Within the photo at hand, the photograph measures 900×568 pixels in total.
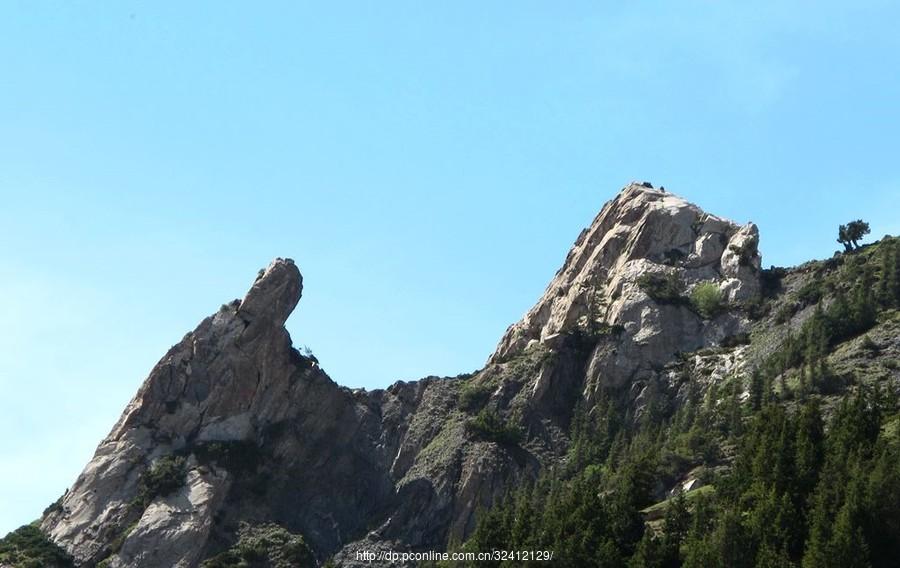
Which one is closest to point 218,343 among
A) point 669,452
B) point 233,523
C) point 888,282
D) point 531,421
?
point 233,523

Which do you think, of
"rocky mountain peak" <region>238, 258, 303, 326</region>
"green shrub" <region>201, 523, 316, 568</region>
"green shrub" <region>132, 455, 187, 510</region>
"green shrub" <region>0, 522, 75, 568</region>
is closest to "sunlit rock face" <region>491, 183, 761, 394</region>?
"rocky mountain peak" <region>238, 258, 303, 326</region>

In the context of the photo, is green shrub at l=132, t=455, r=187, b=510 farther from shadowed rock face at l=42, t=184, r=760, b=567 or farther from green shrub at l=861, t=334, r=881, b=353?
green shrub at l=861, t=334, r=881, b=353

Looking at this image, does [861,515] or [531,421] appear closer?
[861,515]

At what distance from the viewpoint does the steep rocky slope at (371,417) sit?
157 metres

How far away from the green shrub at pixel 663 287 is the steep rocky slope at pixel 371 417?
281mm

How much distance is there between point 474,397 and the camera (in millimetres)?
180375

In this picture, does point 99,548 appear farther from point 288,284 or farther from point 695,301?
point 695,301

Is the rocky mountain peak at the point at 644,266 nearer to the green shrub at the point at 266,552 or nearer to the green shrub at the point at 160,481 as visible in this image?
the green shrub at the point at 266,552

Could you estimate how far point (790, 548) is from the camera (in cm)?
10444

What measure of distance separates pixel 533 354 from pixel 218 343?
41.2 meters

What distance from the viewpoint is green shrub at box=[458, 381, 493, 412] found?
179 metres

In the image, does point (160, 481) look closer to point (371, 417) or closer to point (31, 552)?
point (31, 552)

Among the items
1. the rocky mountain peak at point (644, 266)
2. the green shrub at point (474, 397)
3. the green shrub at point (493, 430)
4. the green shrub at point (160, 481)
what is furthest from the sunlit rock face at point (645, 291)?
the green shrub at point (160, 481)

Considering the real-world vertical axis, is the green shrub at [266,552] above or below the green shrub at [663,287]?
below
